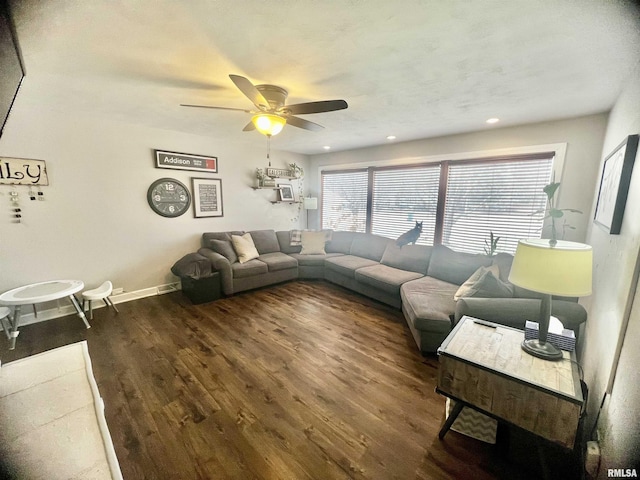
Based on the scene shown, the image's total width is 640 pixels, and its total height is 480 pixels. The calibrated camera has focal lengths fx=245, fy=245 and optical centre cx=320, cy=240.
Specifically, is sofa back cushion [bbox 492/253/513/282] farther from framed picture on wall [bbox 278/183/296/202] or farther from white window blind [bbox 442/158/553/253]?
framed picture on wall [bbox 278/183/296/202]

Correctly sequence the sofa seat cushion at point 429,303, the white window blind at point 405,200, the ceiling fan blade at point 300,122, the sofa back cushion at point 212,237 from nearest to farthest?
the ceiling fan blade at point 300,122 < the sofa seat cushion at point 429,303 < the white window blind at point 405,200 < the sofa back cushion at point 212,237

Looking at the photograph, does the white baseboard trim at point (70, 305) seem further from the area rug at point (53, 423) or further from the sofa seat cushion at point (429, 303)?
the sofa seat cushion at point (429, 303)

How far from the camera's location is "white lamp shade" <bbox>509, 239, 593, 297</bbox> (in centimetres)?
119

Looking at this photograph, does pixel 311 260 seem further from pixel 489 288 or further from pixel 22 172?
pixel 22 172

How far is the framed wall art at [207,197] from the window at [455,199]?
7.90 ft

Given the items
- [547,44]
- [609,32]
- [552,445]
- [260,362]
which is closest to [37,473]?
[260,362]

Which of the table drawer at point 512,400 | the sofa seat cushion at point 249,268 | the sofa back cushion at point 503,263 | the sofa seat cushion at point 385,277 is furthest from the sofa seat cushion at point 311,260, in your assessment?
the table drawer at point 512,400

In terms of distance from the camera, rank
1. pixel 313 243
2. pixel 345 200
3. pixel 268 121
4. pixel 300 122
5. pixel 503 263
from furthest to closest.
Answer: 1. pixel 345 200
2. pixel 313 243
3. pixel 503 263
4. pixel 300 122
5. pixel 268 121

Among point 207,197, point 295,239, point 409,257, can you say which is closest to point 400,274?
point 409,257

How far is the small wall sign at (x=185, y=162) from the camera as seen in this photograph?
357 centimetres

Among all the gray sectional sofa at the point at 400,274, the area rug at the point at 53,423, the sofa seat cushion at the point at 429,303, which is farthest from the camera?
the sofa seat cushion at the point at 429,303

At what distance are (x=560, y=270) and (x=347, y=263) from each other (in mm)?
2963

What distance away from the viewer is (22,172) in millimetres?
2660

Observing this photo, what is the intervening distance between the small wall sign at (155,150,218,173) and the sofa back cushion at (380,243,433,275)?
10.6ft
